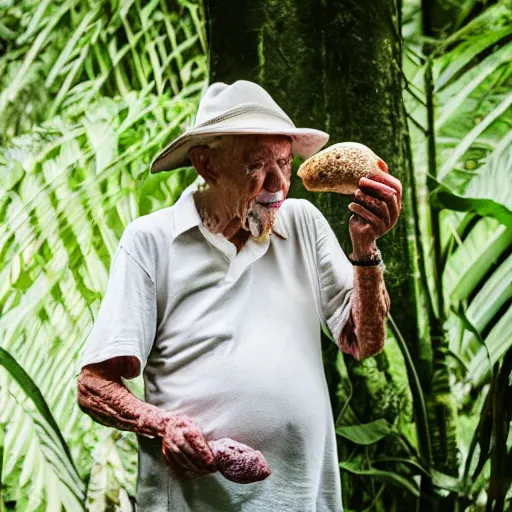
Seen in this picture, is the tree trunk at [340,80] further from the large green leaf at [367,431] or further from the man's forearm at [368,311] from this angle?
the man's forearm at [368,311]

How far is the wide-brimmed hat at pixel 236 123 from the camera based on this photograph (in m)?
1.38

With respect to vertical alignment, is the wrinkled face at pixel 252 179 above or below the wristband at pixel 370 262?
above

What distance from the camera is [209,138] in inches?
55.9

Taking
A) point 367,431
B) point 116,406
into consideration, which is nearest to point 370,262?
point 116,406

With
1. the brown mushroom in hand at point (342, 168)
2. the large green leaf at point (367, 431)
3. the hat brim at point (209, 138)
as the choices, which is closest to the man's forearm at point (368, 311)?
the brown mushroom in hand at point (342, 168)

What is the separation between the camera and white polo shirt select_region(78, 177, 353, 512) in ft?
4.44

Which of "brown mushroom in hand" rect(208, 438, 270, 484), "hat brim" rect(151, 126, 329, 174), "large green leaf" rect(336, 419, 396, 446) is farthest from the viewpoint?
"large green leaf" rect(336, 419, 396, 446)

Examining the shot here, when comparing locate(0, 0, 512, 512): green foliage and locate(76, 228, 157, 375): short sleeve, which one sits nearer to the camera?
locate(76, 228, 157, 375): short sleeve

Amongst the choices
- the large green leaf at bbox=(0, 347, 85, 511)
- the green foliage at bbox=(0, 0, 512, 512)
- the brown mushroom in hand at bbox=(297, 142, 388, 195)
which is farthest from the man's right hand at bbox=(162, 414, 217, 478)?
the large green leaf at bbox=(0, 347, 85, 511)

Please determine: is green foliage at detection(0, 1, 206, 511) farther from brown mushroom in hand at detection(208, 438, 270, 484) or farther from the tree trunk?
brown mushroom in hand at detection(208, 438, 270, 484)

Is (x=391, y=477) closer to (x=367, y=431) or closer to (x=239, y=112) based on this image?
(x=367, y=431)

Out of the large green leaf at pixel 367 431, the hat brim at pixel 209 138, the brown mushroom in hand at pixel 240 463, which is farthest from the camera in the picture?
the large green leaf at pixel 367 431

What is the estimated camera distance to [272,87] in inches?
79.1

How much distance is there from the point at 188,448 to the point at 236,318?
0.77 feet
